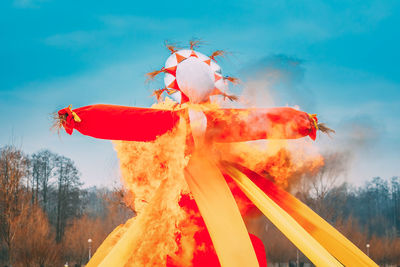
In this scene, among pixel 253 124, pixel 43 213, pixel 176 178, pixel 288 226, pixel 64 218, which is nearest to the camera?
pixel 288 226

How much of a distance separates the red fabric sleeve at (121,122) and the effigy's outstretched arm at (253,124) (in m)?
0.51

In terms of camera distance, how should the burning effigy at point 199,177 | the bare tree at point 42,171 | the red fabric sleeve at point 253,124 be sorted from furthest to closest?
the bare tree at point 42,171 < the red fabric sleeve at point 253,124 < the burning effigy at point 199,177

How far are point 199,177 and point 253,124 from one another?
3.18 feet

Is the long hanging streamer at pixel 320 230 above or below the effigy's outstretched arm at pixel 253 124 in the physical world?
below

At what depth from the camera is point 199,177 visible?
4.57m

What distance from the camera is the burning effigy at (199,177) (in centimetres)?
431

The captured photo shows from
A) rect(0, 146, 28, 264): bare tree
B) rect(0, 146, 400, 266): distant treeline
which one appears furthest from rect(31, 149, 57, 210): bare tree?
rect(0, 146, 28, 264): bare tree

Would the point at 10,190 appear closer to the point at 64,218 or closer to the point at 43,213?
the point at 43,213

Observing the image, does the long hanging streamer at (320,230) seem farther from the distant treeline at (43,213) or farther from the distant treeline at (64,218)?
the distant treeline at (64,218)

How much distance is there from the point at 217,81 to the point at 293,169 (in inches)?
63.4

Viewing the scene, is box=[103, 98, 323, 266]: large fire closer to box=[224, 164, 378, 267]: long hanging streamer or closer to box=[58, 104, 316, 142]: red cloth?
box=[58, 104, 316, 142]: red cloth

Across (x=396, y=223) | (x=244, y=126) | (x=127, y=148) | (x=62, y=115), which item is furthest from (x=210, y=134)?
(x=396, y=223)

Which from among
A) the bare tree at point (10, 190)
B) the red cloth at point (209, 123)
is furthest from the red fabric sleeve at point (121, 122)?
the bare tree at point (10, 190)

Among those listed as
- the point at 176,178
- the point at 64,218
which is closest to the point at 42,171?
the point at 64,218
